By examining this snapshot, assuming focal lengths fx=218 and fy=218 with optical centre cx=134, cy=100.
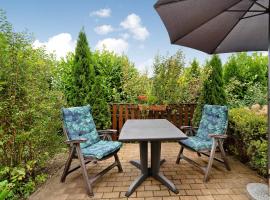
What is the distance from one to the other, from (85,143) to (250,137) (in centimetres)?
247

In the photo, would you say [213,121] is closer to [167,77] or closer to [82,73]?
[167,77]

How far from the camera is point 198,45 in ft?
9.79

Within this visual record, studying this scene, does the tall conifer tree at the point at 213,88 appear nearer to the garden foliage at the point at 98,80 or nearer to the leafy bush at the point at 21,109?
the garden foliage at the point at 98,80

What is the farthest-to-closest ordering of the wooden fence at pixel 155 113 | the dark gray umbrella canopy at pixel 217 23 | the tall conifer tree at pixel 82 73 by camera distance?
the wooden fence at pixel 155 113 → the tall conifer tree at pixel 82 73 → the dark gray umbrella canopy at pixel 217 23

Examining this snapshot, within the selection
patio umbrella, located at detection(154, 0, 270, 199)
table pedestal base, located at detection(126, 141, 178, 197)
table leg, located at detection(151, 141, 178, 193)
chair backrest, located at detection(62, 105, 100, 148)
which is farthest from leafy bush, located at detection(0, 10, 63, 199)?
patio umbrella, located at detection(154, 0, 270, 199)

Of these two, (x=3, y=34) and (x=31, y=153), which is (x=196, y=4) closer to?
(x=3, y=34)

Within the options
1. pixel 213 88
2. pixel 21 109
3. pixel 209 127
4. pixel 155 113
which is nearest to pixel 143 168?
pixel 209 127

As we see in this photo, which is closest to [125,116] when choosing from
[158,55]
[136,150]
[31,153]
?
[136,150]

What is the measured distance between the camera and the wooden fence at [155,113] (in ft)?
17.5

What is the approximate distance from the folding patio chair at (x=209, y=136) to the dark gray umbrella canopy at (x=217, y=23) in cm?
103

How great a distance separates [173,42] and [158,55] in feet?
7.85

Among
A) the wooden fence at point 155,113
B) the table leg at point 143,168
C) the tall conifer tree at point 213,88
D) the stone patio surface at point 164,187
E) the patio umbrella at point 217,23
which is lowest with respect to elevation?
the stone patio surface at point 164,187

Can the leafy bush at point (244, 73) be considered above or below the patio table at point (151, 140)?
above

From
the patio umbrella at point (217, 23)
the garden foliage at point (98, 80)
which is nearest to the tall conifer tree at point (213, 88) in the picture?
the garden foliage at point (98, 80)
